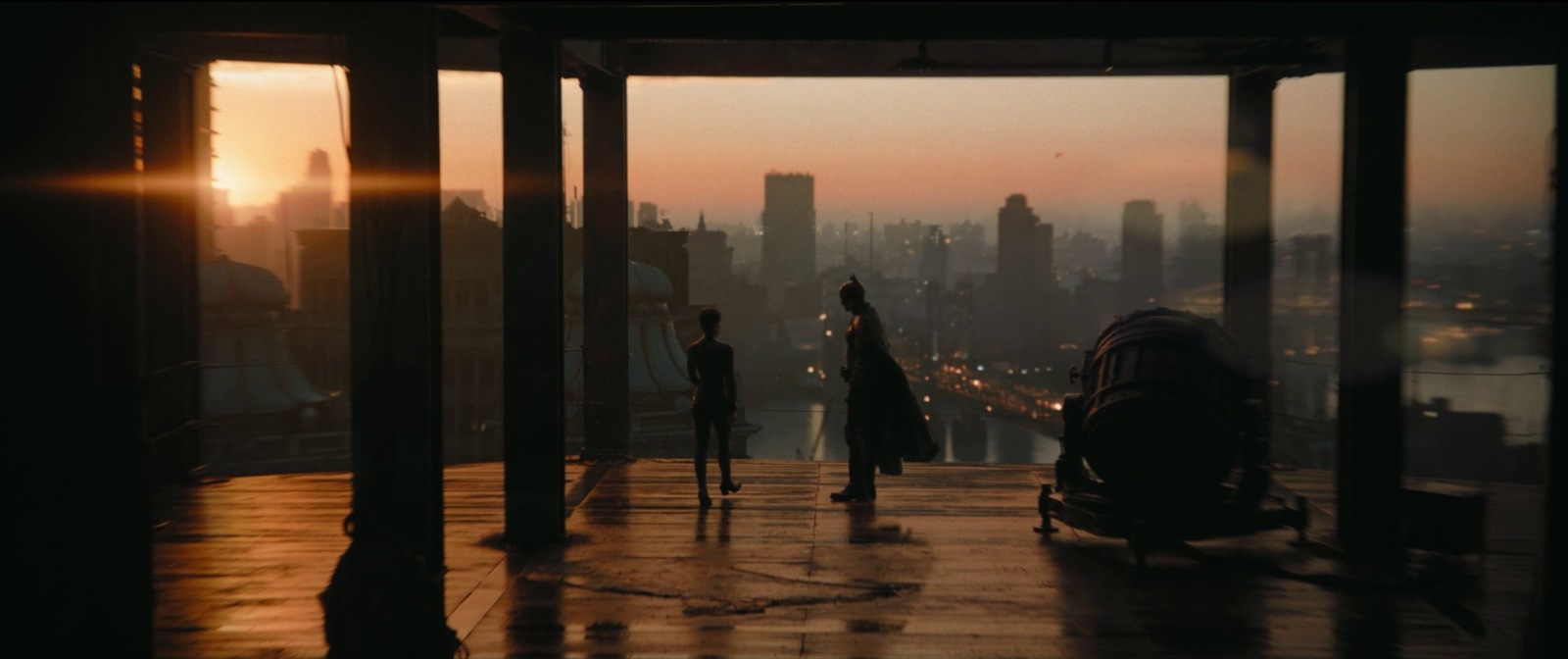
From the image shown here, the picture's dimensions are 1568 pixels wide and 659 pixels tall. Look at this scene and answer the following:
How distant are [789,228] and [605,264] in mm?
84081

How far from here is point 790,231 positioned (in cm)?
9606

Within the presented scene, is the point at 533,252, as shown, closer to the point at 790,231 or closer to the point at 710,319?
the point at 710,319

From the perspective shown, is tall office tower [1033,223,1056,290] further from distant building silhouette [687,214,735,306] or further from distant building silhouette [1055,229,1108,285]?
distant building silhouette [687,214,735,306]

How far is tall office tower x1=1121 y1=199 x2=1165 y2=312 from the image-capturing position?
70.2m

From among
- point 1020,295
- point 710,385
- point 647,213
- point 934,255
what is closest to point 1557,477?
point 710,385

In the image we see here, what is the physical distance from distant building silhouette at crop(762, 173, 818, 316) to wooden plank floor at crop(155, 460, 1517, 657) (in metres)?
73.8

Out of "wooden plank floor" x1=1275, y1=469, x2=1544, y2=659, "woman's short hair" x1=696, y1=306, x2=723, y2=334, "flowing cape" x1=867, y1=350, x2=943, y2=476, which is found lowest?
"wooden plank floor" x1=1275, y1=469, x2=1544, y2=659

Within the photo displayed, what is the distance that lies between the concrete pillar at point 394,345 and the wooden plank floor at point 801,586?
42cm

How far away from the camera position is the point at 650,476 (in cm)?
1230

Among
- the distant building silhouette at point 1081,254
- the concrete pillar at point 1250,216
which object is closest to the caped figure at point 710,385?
the concrete pillar at point 1250,216

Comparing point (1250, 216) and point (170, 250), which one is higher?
point (1250, 216)

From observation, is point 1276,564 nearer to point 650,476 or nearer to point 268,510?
point 650,476

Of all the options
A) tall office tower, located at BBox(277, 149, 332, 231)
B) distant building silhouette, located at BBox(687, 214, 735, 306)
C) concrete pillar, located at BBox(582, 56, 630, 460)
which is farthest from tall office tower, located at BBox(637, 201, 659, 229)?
concrete pillar, located at BBox(582, 56, 630, 460)

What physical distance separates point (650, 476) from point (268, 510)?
338 cm
